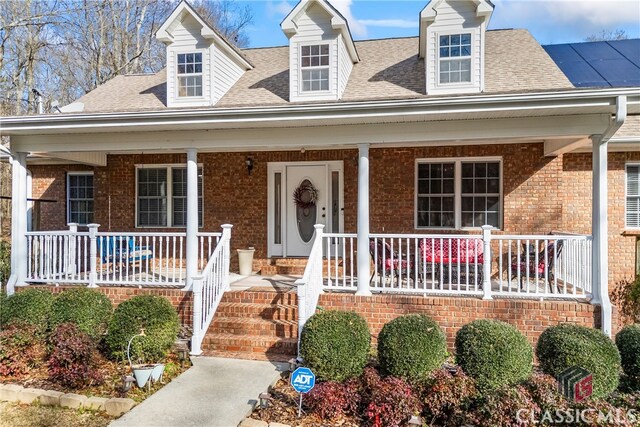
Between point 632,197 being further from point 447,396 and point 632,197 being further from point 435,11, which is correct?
point 447,396

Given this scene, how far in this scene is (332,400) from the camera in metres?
4.71

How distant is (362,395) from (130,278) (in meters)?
5.95

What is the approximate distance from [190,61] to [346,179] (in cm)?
424

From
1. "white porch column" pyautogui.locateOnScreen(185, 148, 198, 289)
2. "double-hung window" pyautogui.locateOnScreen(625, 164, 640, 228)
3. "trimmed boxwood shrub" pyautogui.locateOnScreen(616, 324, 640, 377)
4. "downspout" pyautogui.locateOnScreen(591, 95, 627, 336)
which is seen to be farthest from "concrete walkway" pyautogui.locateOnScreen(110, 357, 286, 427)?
"double-hung window" pyautogui.locateOnScreen(625, 164, 640, 228)

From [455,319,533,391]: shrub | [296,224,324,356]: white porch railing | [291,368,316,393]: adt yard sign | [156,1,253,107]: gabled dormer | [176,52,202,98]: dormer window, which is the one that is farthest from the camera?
[176,52,202,98]: dormer window

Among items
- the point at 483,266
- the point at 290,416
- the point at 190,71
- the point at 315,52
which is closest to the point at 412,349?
the point at 290,416

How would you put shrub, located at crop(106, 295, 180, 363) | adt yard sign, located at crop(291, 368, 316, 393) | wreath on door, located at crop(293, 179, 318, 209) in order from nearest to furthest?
adt yard sign, located at crop(291, 368, 316, 393)
shrub, located at crop(106, 295, 180, 363)
wreath on door, located at crop(293, 179, 318, 209)

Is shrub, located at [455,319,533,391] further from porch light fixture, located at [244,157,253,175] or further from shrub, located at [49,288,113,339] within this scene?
porch light fixture, located at [244,157,253,175]

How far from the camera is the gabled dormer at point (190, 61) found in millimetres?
9094

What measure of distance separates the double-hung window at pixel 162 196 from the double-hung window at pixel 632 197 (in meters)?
9.49

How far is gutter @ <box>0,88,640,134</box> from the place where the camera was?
6.07 m

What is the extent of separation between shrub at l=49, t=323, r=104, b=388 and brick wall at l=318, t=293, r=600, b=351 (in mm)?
3424

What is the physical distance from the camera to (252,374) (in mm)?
5770

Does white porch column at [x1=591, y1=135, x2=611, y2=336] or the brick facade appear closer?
white porch column at [x1=591, y1=135, x2=611, y2=336]
